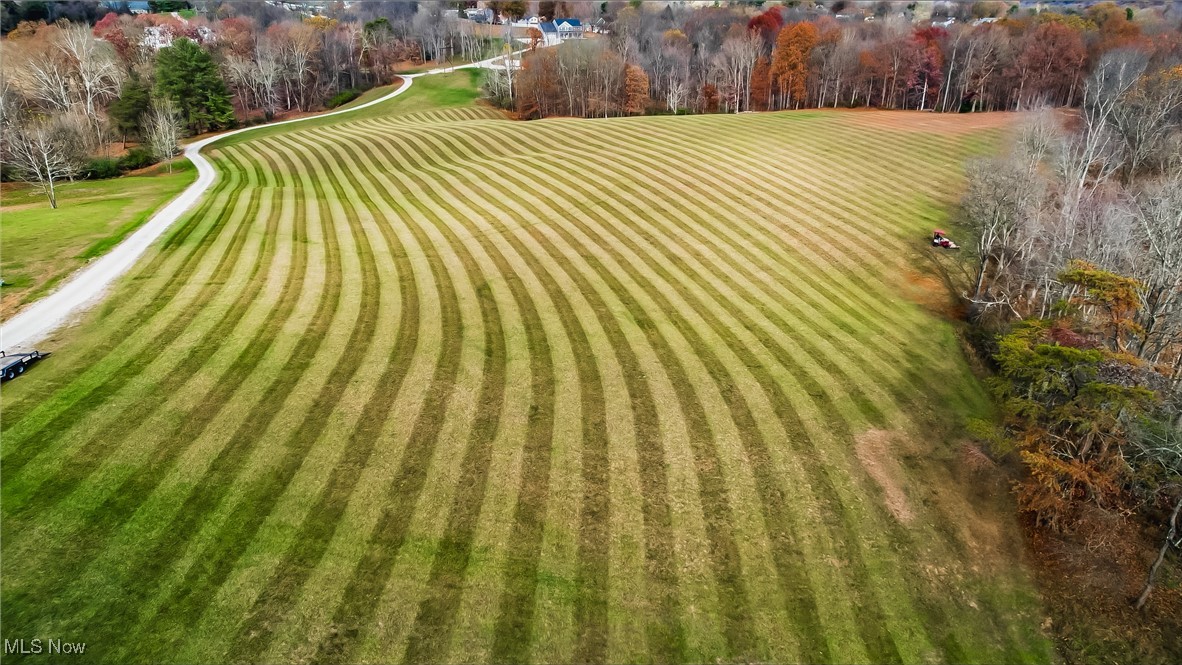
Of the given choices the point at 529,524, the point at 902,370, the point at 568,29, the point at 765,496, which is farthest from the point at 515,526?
the point at 568,29

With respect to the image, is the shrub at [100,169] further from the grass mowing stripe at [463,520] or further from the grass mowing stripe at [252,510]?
the grass mowing stripe at [463,520]

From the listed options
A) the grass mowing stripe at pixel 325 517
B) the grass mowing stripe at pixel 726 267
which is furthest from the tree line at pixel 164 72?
the grass mowing stripe at pixel 726 267

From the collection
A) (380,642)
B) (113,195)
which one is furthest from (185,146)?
(380,642)

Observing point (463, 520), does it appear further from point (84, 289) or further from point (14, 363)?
point (84, 289)

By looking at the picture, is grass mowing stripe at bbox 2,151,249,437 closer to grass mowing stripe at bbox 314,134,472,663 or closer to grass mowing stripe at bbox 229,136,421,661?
grass mowing stripe at bbox 229,136,421,661

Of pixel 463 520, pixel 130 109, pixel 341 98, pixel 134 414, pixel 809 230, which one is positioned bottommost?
pixel 463 520

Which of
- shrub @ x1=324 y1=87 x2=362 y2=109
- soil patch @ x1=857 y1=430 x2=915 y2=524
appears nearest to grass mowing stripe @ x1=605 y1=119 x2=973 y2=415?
soil patch @ x1=857 y1=430 x2=915 y2=524
